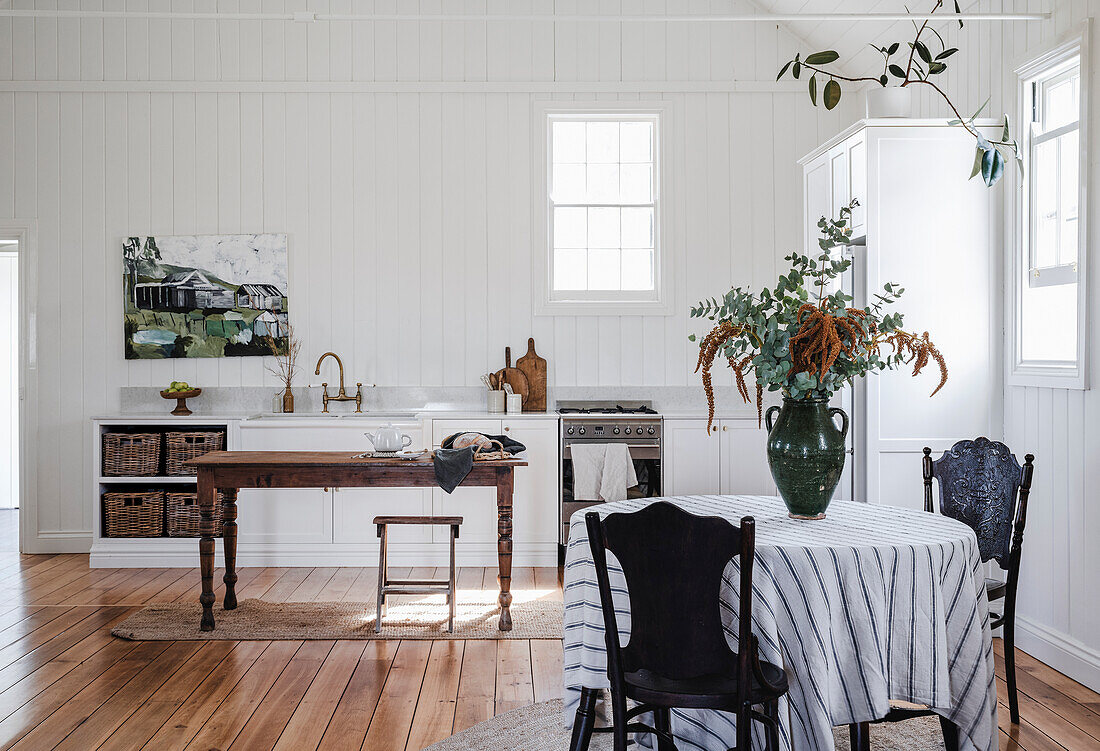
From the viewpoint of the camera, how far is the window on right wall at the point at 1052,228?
3805mm

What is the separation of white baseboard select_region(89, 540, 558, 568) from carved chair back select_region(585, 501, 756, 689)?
3440 mm

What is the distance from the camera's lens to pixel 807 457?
9.30 ft

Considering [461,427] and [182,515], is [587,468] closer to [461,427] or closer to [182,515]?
[461,427]

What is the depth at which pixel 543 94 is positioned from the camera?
630 centimetres

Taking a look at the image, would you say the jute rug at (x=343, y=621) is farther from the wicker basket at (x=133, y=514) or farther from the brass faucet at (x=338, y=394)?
the brass faucet at (x=338, y=394)

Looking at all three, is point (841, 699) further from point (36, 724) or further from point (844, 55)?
point (844, 55)

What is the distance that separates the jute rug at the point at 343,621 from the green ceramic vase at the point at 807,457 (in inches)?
74.9

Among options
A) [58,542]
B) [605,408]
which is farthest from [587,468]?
[58,542]

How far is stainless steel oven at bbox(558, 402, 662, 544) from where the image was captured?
574cm

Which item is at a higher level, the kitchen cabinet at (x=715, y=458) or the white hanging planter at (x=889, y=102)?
the white hanging planter at (x=889, y=102)

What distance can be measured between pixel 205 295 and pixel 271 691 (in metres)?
3.54

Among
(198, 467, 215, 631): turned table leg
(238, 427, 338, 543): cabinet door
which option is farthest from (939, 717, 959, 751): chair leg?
(238, 427, 338, 543): cabinet door

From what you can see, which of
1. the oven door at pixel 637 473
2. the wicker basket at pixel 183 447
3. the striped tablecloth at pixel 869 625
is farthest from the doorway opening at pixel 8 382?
the striped tablecloth at pixel 869 625

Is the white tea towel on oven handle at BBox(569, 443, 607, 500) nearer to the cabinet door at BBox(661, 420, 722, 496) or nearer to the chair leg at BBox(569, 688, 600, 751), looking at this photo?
the cabinet door at BBox(661, 420, 722, 496)
